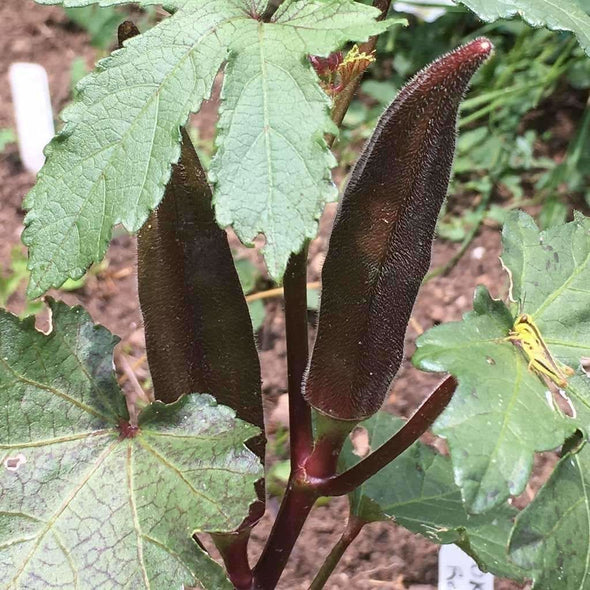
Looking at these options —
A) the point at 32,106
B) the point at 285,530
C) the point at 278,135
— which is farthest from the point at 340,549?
the point at 32,106

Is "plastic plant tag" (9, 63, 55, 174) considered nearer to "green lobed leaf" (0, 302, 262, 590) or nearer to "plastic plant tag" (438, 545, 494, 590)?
"green lobed leaf" (0, 302, 262, 590)

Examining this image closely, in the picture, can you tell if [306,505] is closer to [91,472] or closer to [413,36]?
[91,472]

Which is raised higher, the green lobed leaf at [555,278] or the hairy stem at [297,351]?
the green lobed leaf at [555,278]

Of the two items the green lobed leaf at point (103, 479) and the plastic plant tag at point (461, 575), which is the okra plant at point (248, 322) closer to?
the green lobed leaf at point (103, 479)

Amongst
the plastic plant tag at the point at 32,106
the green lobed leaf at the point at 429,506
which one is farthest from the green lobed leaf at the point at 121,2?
the plastic plant tag at the point at 32,106

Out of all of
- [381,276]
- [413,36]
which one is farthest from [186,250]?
[413,36]

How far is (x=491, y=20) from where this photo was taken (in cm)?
76

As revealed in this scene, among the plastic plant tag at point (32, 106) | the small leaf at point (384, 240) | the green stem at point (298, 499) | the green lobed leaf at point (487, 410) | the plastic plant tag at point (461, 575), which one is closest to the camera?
the green lobed leaf at point (487, 410)

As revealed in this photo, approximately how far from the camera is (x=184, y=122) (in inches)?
28.0

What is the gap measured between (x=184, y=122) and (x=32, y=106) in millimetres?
1289

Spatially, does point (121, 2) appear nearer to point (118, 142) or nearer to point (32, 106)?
point (118, 142)

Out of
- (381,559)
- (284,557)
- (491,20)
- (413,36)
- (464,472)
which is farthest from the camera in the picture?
(413,36)

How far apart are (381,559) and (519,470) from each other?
0.95 m

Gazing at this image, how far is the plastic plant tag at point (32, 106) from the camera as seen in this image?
1.81 metres
